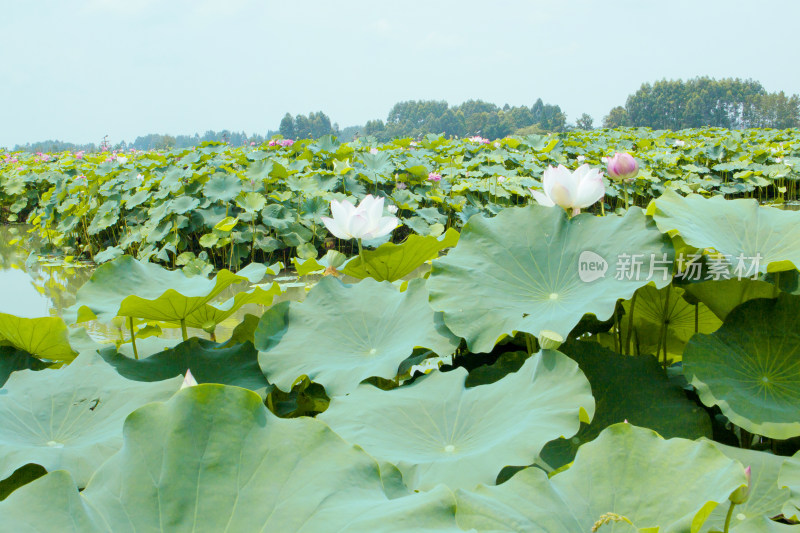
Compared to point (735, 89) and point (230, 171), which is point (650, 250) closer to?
point (230, 171)

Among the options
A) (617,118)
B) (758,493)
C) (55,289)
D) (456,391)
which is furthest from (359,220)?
(617,118)

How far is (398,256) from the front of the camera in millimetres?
1312

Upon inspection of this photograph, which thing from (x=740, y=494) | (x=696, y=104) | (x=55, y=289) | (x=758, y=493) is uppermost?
(x=696, y=104)

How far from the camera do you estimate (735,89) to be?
183 ft

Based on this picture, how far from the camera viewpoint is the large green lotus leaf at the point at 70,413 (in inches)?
29.2

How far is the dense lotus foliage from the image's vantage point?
0.54 m

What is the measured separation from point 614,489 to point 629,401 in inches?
13.1

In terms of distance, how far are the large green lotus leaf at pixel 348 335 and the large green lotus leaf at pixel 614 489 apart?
1.17 ft

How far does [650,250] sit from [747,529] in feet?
1.49

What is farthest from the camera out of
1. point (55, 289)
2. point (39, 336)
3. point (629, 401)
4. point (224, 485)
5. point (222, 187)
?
point (222, 187)

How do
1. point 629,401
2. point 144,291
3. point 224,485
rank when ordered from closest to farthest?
point 224,485, point 629,401, point 144,291

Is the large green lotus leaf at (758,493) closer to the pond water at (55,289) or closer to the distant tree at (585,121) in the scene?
the pond water at (55,289)
